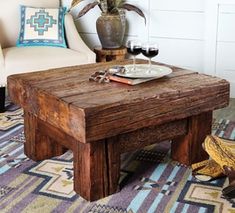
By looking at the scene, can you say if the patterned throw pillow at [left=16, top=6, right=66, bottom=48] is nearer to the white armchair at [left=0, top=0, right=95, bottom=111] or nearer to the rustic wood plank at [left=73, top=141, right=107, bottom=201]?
the white armchair at [left=0, top=0, right=95, bottom=111]

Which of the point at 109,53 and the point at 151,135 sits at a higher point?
the point at 109,53

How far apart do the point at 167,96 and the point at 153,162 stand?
0.51 m

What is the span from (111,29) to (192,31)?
2.19 feet

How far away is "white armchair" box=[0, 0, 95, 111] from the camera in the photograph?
10.2ft

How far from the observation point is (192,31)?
3.72m

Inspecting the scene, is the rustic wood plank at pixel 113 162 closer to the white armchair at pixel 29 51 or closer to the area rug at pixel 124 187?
the area rug at pixel 124 187

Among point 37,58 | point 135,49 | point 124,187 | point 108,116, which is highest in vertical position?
point 135,49

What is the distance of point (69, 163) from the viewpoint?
7.73ft

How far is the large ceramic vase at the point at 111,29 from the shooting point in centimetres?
362

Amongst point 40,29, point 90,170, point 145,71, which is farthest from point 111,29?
point 90,170

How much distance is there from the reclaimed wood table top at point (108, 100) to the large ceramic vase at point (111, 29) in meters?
1.35

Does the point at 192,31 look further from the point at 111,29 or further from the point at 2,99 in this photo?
the point at 2,99

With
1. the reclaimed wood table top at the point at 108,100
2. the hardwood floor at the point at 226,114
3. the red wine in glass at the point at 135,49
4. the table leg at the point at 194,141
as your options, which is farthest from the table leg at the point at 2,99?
the hardwood floor at the point at 226,114

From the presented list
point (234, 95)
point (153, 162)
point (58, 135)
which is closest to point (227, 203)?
point (153, 162)
